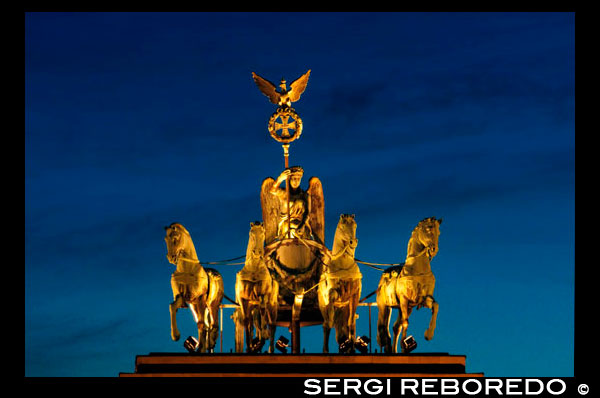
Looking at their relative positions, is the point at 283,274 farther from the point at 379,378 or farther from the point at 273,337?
the point at 379,378

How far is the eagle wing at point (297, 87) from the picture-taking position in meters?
36.6

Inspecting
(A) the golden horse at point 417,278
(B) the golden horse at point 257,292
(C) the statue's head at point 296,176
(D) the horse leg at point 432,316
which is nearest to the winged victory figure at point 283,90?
(C) the statue's head at point 296,176

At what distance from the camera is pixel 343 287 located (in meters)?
33.6

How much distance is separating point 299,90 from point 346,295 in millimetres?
4899

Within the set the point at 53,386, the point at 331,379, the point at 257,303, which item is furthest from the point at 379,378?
the point at 53,386

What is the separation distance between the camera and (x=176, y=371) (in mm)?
32250

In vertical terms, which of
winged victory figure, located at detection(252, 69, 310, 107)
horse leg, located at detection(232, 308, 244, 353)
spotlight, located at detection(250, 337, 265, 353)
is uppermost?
winged victory figure, located at detection(252, 69, 310, 107)

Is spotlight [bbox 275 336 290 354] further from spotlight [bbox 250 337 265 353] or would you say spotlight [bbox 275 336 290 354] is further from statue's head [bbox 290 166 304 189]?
statue's head [bbox 290 166 304 189]

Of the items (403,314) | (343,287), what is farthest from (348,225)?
(403,314)

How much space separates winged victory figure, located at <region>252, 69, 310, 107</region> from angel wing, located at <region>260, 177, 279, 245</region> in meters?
1.58

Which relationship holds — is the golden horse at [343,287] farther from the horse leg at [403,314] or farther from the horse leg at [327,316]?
the horse leg at [403,314]

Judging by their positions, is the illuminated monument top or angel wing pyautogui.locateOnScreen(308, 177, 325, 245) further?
angel wing pyautogui.locateOnScreen(308, 177, 325, 245)

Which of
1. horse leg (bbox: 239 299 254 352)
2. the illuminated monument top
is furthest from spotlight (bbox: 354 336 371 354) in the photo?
horse leg (bbox: 239 299 254 352)

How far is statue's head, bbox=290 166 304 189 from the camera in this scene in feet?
117
